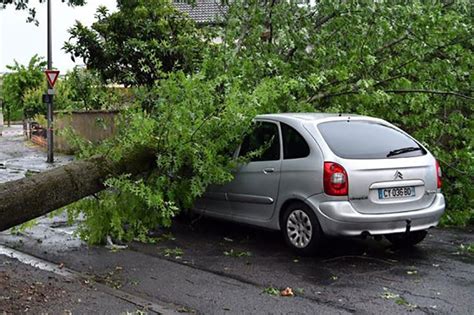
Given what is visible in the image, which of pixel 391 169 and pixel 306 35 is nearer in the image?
pixel 391 169

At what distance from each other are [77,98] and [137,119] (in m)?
17.7

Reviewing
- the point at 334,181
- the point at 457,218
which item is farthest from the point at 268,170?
the point at 457,218

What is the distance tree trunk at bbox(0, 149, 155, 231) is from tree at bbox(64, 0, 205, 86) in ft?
30.3

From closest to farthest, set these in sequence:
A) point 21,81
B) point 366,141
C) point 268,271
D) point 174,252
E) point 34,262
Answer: point 268,271 → point 34,262 → point 366,141 → point 174,252 → point 21,81

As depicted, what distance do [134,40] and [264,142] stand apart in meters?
10.0

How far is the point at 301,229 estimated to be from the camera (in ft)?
23.3

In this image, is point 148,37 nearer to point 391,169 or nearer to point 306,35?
point 306,35

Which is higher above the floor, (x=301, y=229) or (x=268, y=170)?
(x=268, y=170)

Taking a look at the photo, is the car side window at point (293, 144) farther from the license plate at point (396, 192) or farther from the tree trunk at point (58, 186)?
the tree trunk at point (58, 186)

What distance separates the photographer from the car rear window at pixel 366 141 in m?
7.00

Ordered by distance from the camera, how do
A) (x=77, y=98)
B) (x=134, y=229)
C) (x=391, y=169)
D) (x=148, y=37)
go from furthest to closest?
(x=77, y=98) → (x=148, y=37) → (x=134, y=229) → (x=391, y=169)

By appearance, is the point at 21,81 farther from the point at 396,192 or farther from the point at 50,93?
the point at 396,192

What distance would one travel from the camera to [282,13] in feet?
34.2

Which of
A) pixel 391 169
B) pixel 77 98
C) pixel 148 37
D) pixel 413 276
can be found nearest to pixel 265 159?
pixel 391 169
